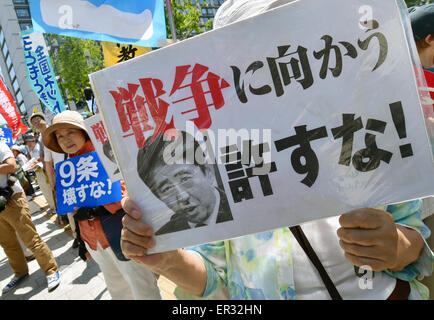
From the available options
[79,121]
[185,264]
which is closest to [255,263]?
[185,264]

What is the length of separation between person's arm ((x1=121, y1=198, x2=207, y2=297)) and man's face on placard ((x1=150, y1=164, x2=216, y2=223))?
0.11 m

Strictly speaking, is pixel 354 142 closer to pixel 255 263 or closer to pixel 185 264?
pixel 255 263

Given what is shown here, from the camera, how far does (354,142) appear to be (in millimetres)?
723

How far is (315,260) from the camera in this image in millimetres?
845

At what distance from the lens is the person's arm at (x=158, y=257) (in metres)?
0.83

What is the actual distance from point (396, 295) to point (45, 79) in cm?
595

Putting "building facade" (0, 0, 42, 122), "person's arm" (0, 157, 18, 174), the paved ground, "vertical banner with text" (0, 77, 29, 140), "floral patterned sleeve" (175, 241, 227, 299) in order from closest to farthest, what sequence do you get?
"floral patterned sleeve" (175, 241, 227, 299) → "person's arm" (0, 157, 18, 174) → the paved ground → "vertical banner with text" (0, 77, 29, 140) → "building facade" (0, 0, 42, 122)

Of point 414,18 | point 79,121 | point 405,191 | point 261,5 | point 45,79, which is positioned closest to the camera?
point 405,191

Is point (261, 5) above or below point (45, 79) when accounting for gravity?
below

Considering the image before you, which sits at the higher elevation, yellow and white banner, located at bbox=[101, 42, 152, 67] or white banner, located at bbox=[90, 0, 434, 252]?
yellow and white banner, located at bbox=[101, 42, 152, 67]

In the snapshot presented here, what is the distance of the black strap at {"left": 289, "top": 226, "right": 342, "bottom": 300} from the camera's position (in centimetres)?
83

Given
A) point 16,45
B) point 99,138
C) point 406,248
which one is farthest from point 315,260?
point 16,45

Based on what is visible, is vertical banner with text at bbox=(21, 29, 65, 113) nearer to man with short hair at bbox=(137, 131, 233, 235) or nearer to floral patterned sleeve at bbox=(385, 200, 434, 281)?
man with short hair at bbox=(137, 131, 233, 235)

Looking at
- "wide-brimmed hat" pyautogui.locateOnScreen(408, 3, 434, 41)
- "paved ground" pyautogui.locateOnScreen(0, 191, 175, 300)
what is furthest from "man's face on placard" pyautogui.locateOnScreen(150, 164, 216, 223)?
"paved ground" pyautogui.locateOnScreen(0, 191, 175, 300)
